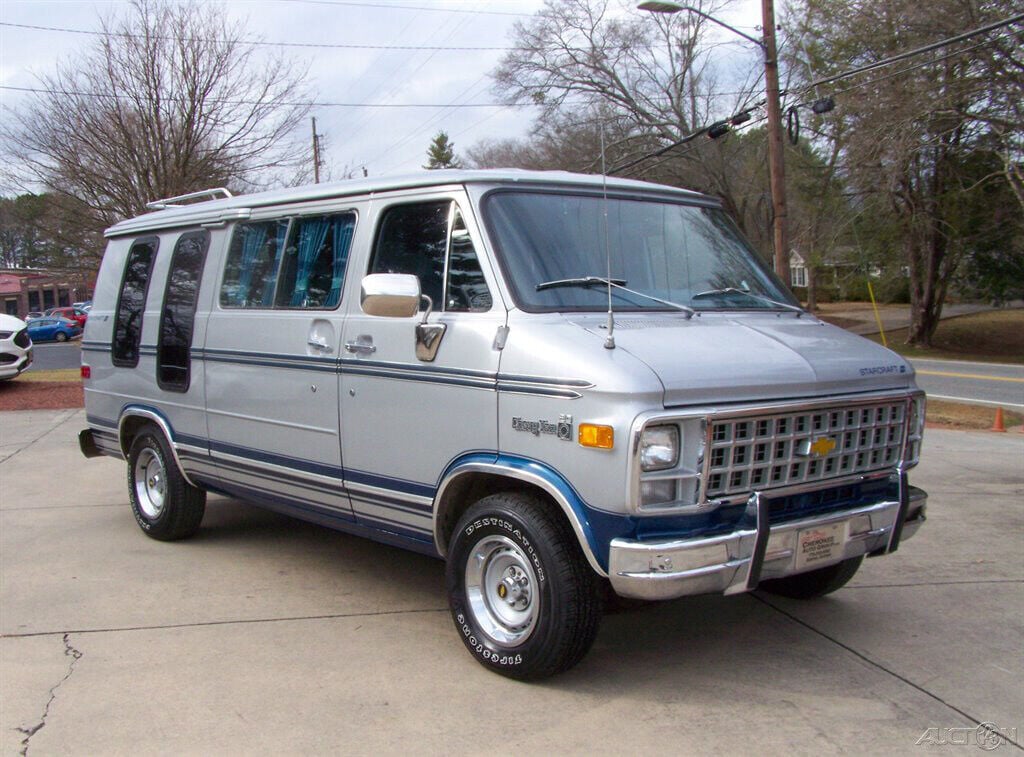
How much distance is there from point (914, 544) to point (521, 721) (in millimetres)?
3921

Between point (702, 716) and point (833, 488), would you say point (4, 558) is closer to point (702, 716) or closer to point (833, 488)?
point (702, 716)

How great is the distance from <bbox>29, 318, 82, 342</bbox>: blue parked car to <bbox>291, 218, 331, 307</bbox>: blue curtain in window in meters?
44.3

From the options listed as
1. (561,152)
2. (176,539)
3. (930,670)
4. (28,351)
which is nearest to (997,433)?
(930,670)

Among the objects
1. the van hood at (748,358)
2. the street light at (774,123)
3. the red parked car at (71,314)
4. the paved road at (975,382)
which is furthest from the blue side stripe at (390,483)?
the red parked car at (71,314)

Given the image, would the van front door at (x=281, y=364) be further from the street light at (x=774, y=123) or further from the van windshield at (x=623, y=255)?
the street light at (x=774, y=123)

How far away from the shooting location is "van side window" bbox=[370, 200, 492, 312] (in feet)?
15.3

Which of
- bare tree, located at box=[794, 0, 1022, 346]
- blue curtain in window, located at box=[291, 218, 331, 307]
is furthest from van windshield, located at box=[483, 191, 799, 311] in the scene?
bare tree, located at box=[794, 0, 1022, 346]

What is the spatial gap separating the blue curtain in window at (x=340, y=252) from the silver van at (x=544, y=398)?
0.05 ft

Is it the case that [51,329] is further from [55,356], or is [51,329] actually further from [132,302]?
[132,302]

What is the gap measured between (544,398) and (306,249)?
2137mm

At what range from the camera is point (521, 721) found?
158 inches

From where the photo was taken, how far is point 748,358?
4.23 m

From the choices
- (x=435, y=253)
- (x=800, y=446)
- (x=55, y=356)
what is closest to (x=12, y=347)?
(x=435, y=253)

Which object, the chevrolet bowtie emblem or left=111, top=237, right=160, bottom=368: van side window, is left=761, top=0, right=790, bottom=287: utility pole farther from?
the chevrolet bowtie emblem
